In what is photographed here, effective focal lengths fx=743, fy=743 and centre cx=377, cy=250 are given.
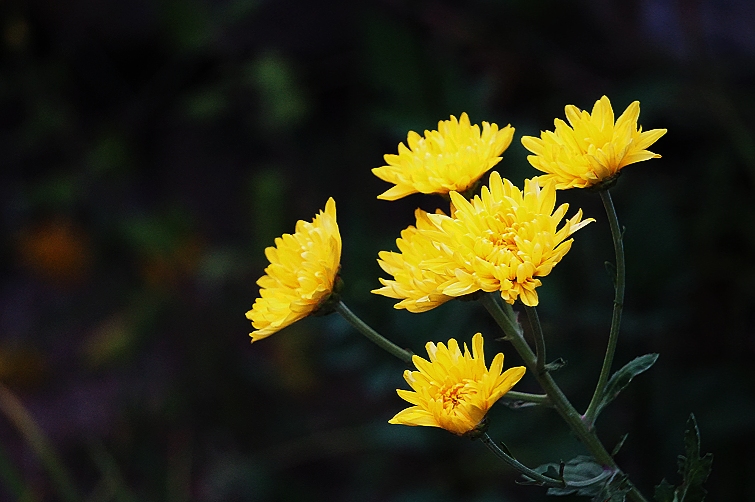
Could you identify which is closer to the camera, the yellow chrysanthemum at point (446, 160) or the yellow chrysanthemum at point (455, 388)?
the yellow chrysanthemum at point (455, 388)

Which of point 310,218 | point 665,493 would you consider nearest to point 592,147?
point 665,493

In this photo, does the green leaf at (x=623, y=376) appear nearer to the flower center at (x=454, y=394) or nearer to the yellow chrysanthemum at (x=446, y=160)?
the flower center at (x=454, y=394)

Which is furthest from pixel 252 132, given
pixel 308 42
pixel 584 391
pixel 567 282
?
pixel 584 391

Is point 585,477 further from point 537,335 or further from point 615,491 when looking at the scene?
point 537,335

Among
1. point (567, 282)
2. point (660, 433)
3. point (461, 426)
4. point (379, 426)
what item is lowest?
point (379, 426)

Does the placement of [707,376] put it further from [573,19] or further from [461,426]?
[573,19]

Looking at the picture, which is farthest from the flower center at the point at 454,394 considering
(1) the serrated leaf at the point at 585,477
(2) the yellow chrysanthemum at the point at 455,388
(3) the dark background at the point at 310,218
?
(3) the dark background at the point at 310,218

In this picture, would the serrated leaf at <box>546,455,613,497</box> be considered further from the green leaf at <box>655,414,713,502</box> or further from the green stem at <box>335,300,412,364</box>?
the green stem at <box>335,300,412,364</box>

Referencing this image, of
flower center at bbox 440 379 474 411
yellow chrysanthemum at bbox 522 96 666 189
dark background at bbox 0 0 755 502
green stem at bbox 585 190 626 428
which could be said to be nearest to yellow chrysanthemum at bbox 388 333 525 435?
flower center at bbox 440 379 474 411
